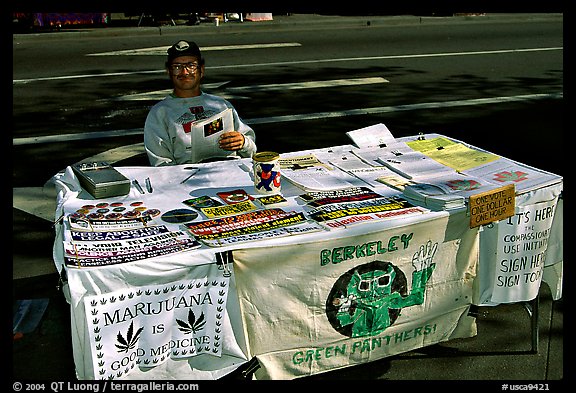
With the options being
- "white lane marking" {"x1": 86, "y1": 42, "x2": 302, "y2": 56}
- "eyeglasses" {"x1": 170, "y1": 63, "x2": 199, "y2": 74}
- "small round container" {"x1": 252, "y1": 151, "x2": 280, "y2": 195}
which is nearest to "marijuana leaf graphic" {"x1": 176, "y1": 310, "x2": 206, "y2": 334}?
"small round container" {"x1": 252, "y1": 151, "x2": 280, "y2": 195}

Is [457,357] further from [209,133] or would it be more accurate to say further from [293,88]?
[293,88]

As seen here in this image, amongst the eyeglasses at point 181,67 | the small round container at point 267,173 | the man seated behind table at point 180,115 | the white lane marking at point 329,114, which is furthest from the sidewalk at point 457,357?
the white lane marking at point 329,114

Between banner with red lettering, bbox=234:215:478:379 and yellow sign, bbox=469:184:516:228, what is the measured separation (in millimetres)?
78

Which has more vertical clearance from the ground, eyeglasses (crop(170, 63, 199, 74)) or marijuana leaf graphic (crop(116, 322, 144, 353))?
eyeglasses (crop(170, 63, 199, 74))

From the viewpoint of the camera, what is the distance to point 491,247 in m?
3.77

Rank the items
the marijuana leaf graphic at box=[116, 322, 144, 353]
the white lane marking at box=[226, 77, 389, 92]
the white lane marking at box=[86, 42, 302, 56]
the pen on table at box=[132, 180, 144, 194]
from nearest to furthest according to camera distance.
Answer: the marijuana leaf graphic at box=[116, 322, 144, 353], the pen on table at box=[132, 180, 144, 194], the white lane marking at box=[226, 77, 389, 92], the white lane marking at box=[86, 42, 302, 56]

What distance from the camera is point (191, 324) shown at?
10.2 feet

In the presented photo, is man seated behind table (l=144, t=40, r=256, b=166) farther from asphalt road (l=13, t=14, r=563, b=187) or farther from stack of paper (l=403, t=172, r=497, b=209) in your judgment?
asphalt road (l=13, t=14, r=563, b=187)

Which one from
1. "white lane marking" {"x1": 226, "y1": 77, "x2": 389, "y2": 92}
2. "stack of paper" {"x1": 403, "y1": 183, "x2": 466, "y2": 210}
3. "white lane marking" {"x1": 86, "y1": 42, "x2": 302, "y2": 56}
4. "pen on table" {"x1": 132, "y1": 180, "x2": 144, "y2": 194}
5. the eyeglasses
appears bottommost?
"stack of paper" {"x1": 403, "y1": 183, "x2": 466, "y2": 210}

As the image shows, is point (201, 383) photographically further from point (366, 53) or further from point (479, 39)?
point (479, 39)

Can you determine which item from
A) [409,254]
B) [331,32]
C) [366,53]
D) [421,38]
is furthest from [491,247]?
[331,32]

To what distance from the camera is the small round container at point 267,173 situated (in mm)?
3672

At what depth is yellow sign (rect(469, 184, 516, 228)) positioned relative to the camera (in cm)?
353

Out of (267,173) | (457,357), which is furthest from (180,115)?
(457,357)
